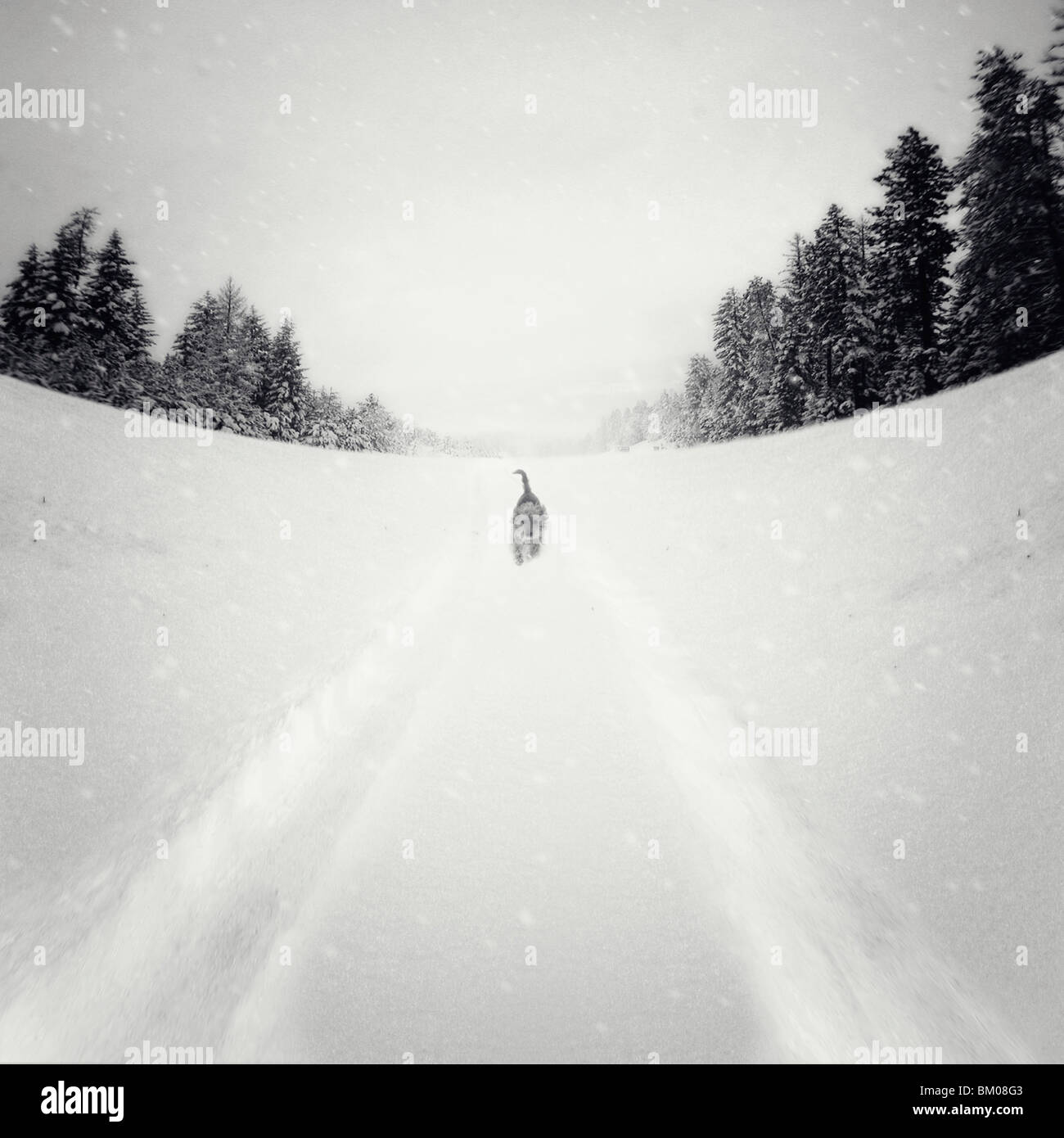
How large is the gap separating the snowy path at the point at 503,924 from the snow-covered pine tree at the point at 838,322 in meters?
14.9

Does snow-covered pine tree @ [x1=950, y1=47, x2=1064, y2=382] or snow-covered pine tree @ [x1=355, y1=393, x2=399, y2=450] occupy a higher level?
snow-covered pine tree @ [x1=355, y1=393, x2=399, y2=450]

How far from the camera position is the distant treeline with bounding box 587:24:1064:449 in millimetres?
11031

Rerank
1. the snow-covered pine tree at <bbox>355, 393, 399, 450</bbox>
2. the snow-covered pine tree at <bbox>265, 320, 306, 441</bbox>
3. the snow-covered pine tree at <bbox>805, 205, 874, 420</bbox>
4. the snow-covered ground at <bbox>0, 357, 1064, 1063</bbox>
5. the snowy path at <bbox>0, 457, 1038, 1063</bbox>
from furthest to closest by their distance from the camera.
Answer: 1. the snow-covered pine tree at <bbox>355, 393, 399, 450</bbox>
2. the snow-covered pine tree at <bbox>265, 320, 306, 441</bbox>
3. the snow-covered pine tree at <bbox>805, 205, 874, 420</bbox>
4. the snow-covered ground at <bbox>0, 357, 1064, 1063</bbox>
5. the snowy path at <bbox>0, 457, 1038, 1063</bbox>

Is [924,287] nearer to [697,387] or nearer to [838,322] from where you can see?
[838,322]

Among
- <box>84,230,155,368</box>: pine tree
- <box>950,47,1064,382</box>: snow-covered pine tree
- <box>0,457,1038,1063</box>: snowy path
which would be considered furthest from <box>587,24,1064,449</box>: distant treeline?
<box>84,230,155,368</box>: pine tree

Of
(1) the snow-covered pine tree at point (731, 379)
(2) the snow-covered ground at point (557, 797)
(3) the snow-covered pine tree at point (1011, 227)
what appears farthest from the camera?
(1) the snow-covered pine tree at point (731, 379)

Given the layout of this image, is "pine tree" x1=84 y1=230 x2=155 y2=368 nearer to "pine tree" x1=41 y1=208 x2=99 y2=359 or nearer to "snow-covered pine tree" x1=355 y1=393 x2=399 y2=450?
"pine tree" x1=41 y1=208 x2=99 y2=359

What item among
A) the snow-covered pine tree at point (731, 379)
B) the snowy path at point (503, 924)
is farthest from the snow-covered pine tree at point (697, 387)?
the snowy path at point (503, 924)

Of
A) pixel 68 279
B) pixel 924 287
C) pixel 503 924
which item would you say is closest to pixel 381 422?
pixel 68 279

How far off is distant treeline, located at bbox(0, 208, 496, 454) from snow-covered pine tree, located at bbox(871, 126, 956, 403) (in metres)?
21.8

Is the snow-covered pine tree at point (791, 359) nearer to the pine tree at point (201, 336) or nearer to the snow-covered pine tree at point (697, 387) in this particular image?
the snow-covered pine tree at point (697, 387)

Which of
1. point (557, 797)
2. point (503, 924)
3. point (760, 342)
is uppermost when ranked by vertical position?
point (760, 342)

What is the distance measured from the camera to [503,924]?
8.73 feet

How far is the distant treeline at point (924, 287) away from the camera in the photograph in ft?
36.2
